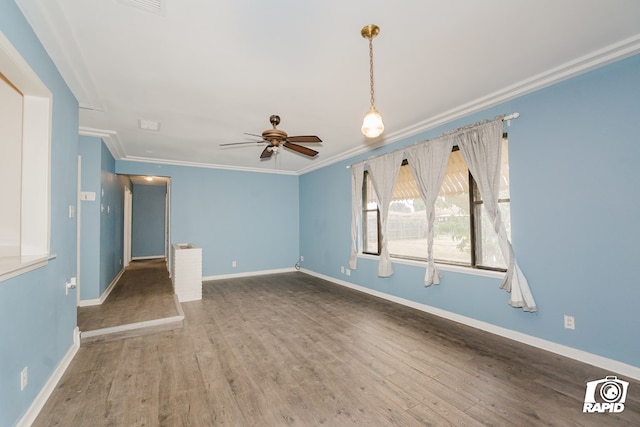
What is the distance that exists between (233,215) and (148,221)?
4674mm

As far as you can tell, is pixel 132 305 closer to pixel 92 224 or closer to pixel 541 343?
pixel 92 224

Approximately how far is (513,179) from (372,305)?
2605 mm

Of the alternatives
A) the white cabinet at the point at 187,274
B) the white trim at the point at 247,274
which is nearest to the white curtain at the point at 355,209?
the white trim at the point at 247,274

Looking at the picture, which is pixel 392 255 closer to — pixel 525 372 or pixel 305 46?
pixel 525 372

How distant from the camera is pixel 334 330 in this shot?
3400 mm

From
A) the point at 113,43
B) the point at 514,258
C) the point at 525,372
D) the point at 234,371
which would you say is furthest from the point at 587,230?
the point at 113,43

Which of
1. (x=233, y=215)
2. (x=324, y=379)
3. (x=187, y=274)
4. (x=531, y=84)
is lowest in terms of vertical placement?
(x=324, y=379)

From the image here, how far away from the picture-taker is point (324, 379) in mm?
2350

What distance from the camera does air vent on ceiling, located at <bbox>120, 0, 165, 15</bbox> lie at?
1.75 meters

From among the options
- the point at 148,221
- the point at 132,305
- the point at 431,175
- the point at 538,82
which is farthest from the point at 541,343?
the point at 148,221

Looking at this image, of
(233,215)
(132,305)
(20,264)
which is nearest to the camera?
(20,264)

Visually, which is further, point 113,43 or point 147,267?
point 147,267

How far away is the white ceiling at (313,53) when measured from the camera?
1.87 m

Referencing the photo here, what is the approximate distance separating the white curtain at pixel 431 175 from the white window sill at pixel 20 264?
13.0 feet
